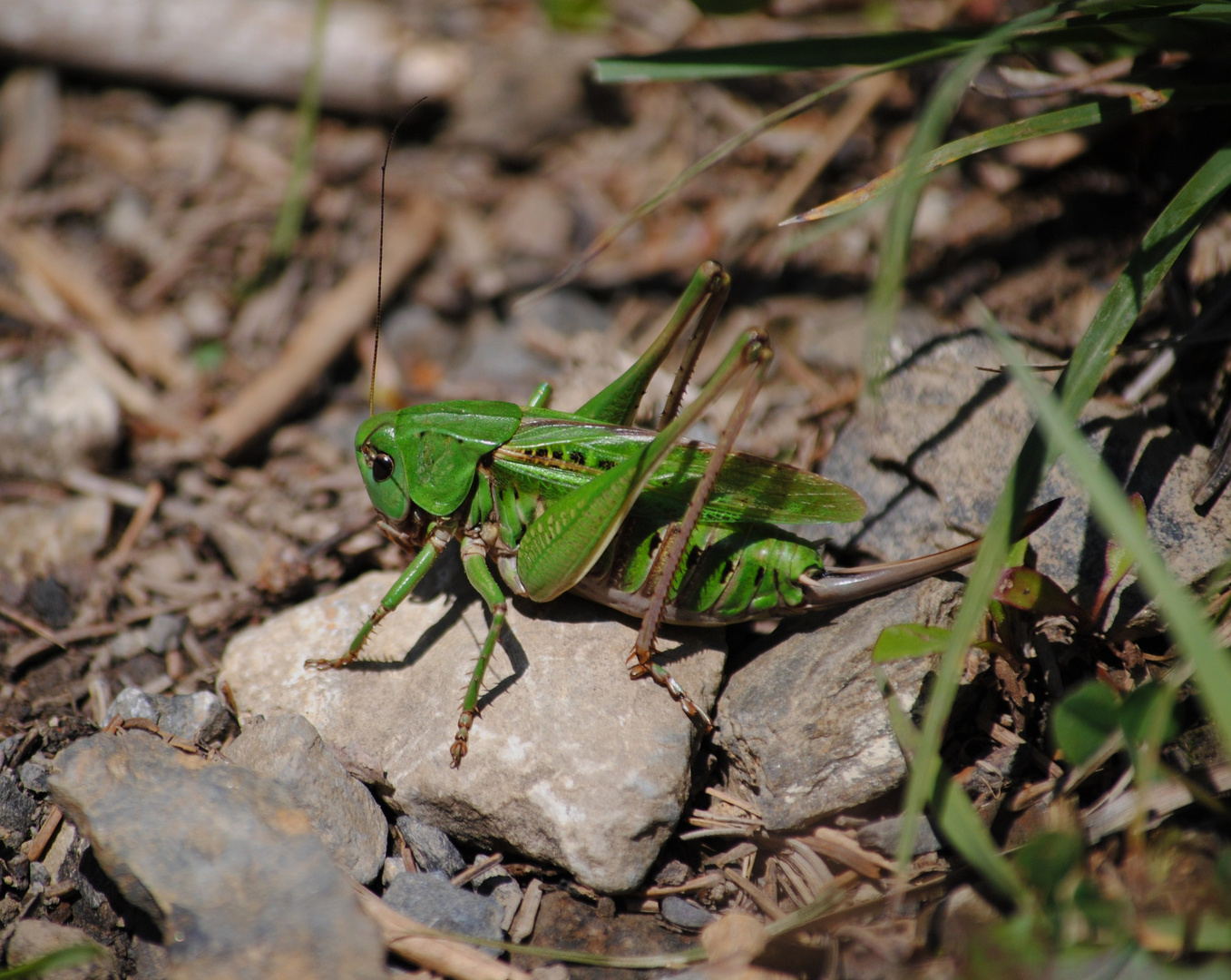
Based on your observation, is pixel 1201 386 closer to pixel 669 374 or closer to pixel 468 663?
pixel 669 374

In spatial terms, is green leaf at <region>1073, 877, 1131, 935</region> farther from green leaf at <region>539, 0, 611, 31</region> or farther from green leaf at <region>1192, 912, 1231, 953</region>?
green leaf at <region>539, 0, 611, 31</region>

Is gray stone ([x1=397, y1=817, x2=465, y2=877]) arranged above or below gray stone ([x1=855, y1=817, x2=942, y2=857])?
below

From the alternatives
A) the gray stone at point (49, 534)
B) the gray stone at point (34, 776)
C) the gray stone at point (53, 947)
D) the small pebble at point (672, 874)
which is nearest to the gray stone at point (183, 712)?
the gray stone at point (34, 776)

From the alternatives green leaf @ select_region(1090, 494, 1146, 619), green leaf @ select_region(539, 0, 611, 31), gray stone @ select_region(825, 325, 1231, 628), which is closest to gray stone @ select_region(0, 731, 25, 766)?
gray stone @ select_region(825, 325, 1231, 628)

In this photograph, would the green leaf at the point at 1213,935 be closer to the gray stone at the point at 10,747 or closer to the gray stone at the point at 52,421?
the gray stone at the point at 10,747

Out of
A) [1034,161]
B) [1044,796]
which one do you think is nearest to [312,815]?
[1044,796]
